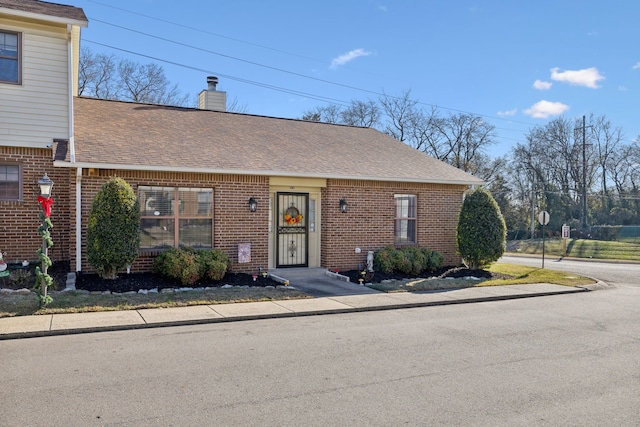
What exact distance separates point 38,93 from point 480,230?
12086 mm

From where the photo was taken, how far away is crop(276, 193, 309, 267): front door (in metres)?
13.5

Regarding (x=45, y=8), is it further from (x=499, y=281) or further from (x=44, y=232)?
(x=499, y=281)

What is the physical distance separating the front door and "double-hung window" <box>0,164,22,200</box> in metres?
6.19

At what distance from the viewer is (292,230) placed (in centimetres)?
1370

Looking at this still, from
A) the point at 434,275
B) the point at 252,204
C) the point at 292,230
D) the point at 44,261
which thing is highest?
the point at 252,204

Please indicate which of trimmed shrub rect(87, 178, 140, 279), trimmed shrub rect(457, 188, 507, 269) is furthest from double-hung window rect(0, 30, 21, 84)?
trimmed shrub rect(457, 188, 507, 269)

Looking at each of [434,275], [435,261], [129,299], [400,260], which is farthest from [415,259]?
[129,299]

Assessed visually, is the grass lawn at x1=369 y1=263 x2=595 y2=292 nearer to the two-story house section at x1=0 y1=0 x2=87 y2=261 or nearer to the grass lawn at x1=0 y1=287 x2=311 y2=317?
the grass lawn at x1=0 y1=287 x2=311 y2=317

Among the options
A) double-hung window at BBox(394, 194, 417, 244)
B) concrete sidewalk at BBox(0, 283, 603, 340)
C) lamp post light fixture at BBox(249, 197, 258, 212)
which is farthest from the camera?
double-hung window at BBox(394, 194, 417, 244)

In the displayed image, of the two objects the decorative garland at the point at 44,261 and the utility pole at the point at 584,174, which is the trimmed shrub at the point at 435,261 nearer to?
the decorative garland at the point at 44,261

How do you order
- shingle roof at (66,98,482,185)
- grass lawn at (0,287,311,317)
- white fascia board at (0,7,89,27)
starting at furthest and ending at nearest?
1. shingle roof at (66,98,482,185)
2. white fascia board at (0,7,89,27)
3. grass lawn at (0,287,311,317)

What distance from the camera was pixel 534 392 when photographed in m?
4.98

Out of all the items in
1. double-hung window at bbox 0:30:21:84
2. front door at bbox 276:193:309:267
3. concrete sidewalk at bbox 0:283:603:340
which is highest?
double-hung window at bbox 0:30:21:84

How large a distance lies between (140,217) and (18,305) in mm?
3269
